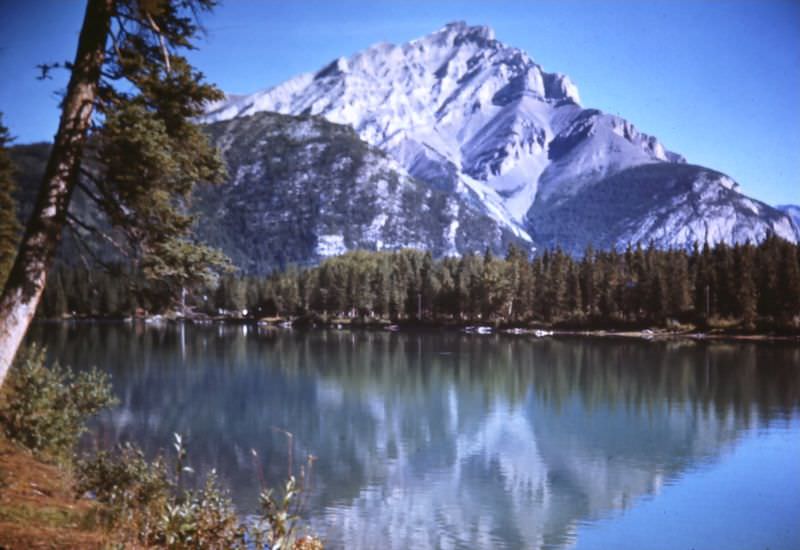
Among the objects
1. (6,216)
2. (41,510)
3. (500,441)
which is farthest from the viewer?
(6,216)

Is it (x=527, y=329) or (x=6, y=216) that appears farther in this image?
(x=527, y=329)

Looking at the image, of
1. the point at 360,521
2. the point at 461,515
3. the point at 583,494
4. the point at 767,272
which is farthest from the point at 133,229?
the point at 767,272

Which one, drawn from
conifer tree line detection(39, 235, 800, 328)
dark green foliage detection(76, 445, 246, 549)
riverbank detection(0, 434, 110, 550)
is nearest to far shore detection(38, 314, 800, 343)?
conifer tree line detection(39, 235, 800, 328)

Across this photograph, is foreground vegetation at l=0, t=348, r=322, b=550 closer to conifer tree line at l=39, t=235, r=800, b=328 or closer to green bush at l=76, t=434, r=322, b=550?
green bush at l=76, t=434, r=322, b=550

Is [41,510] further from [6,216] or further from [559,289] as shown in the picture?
[559,289]

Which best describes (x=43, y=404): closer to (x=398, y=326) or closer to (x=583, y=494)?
(x=583, y=494)

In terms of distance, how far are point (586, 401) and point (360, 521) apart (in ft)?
105

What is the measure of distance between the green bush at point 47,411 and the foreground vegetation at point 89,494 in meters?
0.03

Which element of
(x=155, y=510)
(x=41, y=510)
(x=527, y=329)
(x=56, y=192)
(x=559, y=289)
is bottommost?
(x=155, y=510)

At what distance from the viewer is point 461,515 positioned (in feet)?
79.6

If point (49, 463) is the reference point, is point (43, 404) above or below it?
above

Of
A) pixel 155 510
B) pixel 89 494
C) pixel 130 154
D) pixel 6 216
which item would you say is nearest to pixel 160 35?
pixel 130 154

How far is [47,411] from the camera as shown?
1911 cm

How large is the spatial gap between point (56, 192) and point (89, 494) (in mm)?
11188
